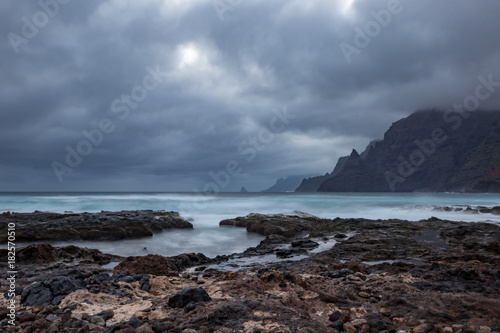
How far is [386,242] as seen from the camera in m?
13.3

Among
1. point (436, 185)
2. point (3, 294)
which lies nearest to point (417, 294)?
point (3, 294)

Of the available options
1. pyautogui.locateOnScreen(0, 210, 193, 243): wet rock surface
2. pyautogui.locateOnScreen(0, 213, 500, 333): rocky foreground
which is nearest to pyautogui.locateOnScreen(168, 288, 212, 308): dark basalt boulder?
pyautogui.locateOnScreen(0, 213, 500, 333): rocky foreground

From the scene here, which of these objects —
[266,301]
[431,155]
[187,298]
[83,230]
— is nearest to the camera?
[266,301]

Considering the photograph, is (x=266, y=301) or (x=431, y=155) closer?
(x=266, y=301)

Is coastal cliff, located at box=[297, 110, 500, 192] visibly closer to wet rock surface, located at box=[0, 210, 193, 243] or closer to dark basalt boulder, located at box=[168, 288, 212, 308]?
wet rock surface, located at box=[0, 210, 193, 243]

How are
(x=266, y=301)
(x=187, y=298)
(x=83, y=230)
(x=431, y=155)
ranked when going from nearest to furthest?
(x=266, y=301)
(x=187, y=298)
(x=83, y=230)
(x=431, y=155)

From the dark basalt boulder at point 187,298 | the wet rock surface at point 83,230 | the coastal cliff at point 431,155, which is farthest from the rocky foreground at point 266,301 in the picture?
the coastal cliff at point 431,155

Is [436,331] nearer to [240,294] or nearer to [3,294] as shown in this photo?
[240,294]

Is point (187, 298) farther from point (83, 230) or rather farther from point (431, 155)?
point (431, 155)

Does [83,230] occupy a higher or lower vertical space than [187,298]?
lower

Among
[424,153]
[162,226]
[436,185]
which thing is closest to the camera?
[162,226]

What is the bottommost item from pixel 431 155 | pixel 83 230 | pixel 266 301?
pixel 83 230

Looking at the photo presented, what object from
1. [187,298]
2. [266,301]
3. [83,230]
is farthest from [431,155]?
[187,298]

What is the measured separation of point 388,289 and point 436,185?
179m
